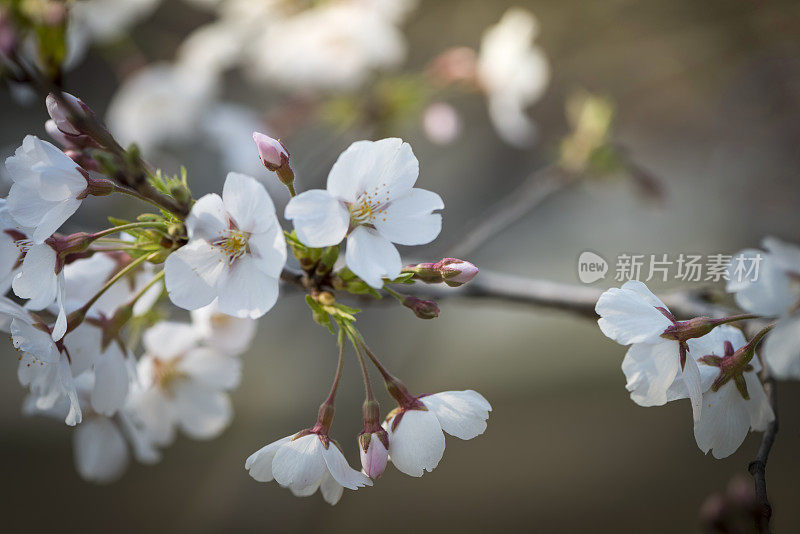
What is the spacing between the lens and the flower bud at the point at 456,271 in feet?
1.49

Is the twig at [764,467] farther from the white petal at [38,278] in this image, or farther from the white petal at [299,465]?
the white petal at [38,278]

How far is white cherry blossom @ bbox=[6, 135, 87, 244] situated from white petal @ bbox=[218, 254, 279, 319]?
130mm

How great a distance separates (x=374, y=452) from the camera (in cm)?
45

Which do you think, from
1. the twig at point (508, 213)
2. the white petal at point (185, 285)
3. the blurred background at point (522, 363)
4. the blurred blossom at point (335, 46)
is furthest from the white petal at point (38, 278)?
the blurred background at point (522, 363)

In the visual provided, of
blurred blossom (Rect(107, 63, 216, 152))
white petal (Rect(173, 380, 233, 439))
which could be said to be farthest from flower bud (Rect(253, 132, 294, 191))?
blurred blossom (Rect(107, 63, 216, 152))

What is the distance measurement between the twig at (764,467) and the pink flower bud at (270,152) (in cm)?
45

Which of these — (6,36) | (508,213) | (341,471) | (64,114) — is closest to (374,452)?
(341,471)

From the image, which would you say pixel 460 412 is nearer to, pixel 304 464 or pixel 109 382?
pixel 304 464

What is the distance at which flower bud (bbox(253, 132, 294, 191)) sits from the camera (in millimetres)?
456

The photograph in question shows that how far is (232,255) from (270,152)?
3.4 inches

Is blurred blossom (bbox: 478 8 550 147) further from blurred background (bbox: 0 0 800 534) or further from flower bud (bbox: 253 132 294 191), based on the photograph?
blurred background (bbox: 0 0 800 534)

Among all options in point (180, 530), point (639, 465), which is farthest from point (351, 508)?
point (639, 465)

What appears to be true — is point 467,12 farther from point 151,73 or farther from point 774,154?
point 151,73

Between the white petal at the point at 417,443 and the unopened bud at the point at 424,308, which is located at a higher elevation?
the unopened bud at the point at 424,308
